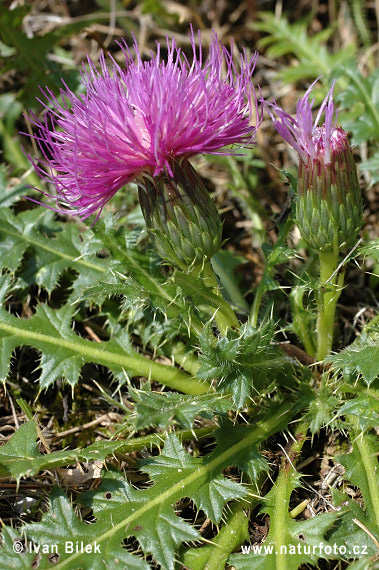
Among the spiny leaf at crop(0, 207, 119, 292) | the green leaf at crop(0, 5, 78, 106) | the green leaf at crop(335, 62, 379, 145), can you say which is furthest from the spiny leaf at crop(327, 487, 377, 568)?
the green leaf at crop(0, 5, 78, 106)

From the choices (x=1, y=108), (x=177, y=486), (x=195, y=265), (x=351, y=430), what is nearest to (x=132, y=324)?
(x=195, y=265)

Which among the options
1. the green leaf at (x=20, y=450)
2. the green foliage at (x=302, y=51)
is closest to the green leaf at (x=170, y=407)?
the green leaf at (x=20, y=450)

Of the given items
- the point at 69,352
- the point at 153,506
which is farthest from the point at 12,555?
the point at 69,352

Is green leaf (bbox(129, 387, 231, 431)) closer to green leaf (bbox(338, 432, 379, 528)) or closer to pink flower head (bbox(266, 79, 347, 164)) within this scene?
green leaf (bbox(338, 432, 379, 528))

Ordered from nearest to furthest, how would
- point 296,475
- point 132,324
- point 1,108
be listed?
point 296,475 < point 132,324 < point 1,108

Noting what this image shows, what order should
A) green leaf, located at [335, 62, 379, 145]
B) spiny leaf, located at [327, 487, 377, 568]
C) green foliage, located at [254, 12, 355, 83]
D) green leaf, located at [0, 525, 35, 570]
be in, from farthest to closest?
green foliage, located at [254, 12, 355, 83], green leaf, located at [335, 62, 379, 145], spiny leaf, located at [327, 487, 377, 568], green leaf, located at [0, 525, 35, 570]

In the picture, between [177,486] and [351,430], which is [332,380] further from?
[177,486]
